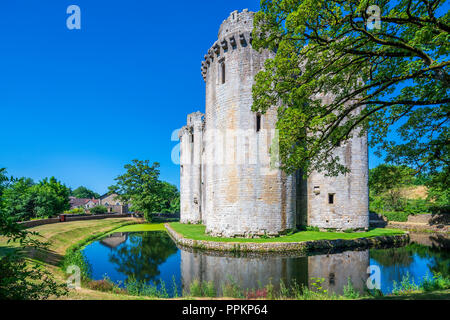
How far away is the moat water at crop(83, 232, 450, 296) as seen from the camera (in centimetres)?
1048

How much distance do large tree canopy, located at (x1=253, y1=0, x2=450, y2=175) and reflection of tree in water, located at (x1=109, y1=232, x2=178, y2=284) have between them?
938 centimetres

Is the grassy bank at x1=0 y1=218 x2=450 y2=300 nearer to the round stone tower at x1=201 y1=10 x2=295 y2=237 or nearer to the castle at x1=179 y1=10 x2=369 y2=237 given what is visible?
the castle at x1=179 y1=10 x2=369 y2=237

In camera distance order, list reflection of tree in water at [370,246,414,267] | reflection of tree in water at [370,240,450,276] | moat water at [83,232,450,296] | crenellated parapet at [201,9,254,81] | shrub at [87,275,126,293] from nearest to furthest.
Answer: shrub at [87,275,126,293] < moat water at [83,232,450,296] < reflection of tree in water at [370,240,450,276] < reflection of tree in water at [370,246,414,267] < crenellated parapet at [201,9,254,81]

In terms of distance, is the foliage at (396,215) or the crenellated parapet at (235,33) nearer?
the crenellated parapet at (235,33)

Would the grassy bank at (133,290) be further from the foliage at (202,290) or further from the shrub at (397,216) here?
the shrub at (397,216)

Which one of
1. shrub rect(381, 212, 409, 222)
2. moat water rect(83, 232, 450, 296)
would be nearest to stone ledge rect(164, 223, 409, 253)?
moat water rect(83, 232, 450, 296)

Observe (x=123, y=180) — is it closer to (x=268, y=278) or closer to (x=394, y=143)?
(x=268, y=278)

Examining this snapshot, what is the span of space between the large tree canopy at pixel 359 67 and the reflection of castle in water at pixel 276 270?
5.16 meters

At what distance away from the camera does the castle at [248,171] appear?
18.1 meters

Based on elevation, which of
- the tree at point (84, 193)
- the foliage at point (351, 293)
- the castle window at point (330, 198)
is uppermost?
the castle window at point (330, 198)

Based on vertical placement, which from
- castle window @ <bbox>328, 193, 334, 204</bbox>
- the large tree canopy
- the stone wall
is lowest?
the stone wall

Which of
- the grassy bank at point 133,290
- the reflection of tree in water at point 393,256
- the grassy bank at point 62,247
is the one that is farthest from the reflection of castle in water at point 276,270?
the grassy bank at point 62,247

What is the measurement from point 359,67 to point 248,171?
37.6 feet

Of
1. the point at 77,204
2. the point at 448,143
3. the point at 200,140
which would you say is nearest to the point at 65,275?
the point at 448,143
